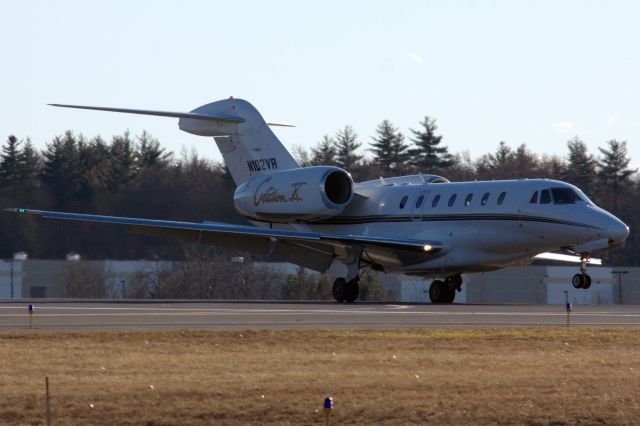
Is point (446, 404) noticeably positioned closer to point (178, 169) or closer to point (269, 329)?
point (269, 329)

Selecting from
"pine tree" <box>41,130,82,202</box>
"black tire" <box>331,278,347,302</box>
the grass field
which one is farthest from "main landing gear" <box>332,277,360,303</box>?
"pine tree" <box>41,130,82,202</box>

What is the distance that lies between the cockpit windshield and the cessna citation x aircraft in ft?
0.08

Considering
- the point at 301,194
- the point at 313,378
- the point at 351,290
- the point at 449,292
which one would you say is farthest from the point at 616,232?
the point at 313,378

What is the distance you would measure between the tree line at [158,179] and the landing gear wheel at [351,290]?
839 inches

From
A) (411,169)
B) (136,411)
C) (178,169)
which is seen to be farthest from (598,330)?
(411,169)

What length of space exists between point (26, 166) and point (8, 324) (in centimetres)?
4560

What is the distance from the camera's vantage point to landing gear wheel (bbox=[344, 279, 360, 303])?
36.4 m

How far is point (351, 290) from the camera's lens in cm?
3650

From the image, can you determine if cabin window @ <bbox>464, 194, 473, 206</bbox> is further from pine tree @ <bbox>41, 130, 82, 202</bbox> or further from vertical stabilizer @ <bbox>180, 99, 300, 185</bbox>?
pine tree @ <bbox>41, 130, 82, 202</bbox>

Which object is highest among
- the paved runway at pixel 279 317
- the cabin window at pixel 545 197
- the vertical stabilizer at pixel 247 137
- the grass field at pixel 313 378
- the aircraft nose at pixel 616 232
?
the vertical stabilizer at pixel 247 137

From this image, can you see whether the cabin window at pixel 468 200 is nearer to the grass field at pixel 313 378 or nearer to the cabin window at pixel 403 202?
the cabin window at pixel 403 202

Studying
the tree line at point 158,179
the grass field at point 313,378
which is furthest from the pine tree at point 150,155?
the grass field at point 313,378

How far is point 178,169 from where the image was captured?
69250 millimetres

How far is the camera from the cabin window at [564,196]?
3372cm
